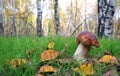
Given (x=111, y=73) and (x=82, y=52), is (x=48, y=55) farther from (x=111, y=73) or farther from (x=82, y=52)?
(x=111, y=73)

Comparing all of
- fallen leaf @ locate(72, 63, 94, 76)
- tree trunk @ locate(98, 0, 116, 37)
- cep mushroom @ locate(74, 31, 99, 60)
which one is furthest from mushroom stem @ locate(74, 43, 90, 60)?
tree trunk @ locate(98, 0, 116, 37)

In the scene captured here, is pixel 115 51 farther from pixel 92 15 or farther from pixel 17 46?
pixel 92 15

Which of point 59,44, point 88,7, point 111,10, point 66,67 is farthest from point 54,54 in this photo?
point 88,7

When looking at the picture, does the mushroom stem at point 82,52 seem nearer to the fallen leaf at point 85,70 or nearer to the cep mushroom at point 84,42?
the cep mushroom at point 84,42

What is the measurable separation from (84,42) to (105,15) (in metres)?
7.80

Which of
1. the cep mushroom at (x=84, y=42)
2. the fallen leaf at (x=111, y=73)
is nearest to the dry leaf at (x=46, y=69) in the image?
the cep mushroom at (x=84, y=42)

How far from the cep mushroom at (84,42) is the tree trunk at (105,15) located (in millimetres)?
7177

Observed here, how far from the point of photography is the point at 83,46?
3.12 metres

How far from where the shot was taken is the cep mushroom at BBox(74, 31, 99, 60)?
299 centimetres

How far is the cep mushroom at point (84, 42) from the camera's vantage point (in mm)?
2994

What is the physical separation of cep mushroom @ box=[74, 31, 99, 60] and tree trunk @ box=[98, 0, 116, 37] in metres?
7.18

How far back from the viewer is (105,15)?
10648mm

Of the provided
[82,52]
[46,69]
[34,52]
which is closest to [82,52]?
[82,52]

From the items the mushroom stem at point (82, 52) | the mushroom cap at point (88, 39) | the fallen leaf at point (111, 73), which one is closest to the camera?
the fallen leaf at point (111, 73)
